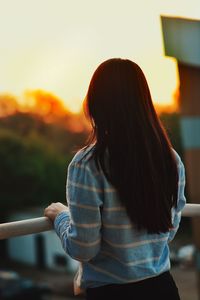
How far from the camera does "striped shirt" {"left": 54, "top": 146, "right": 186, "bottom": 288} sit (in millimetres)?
815

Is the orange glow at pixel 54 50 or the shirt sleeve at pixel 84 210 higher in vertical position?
the shirt sleeve at pixel 84 210

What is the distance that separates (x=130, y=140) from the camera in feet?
2.78

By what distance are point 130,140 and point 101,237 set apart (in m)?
0.16

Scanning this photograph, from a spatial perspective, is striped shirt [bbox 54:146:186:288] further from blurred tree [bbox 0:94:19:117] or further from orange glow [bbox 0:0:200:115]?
blurred tree [bbox 0:94:19:117]

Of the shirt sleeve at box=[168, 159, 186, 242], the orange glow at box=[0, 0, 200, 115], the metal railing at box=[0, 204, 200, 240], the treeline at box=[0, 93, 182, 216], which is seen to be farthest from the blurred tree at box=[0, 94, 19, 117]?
the shirt sleeve at box=[168, 159, 186, 242]

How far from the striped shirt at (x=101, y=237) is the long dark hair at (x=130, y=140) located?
0.02 metres

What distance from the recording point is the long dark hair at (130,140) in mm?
842

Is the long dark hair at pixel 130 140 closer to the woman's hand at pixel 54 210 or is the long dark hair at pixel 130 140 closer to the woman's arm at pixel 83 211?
the woman's arm at pixel 83 211

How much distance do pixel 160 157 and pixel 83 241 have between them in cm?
19

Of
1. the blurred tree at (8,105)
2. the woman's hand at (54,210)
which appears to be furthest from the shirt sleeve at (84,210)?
the blurred tree at (8,105)

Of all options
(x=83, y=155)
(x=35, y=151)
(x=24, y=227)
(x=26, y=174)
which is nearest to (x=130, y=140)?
(x=83, y=155)

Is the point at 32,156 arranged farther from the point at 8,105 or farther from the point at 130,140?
the point at 130,140

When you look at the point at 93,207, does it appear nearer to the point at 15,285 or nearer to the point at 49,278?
the point at 15,285

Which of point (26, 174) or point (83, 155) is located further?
point (26, 174)
